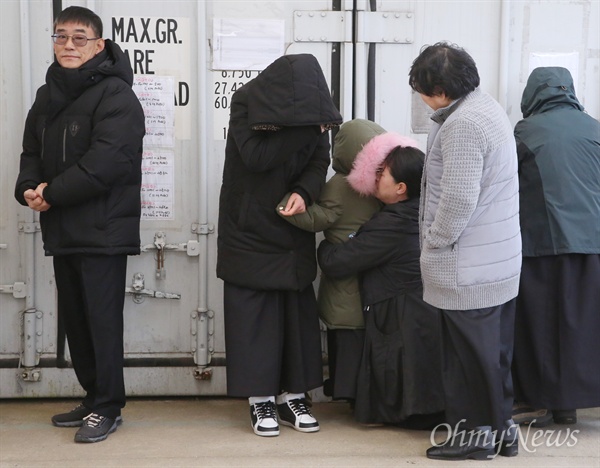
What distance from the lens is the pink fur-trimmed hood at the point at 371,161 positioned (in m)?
4.00

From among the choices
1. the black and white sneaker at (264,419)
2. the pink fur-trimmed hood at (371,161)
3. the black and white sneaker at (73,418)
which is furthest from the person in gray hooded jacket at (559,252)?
the black and white sneaker at (73,418)

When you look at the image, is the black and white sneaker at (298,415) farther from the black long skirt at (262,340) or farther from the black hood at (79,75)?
the black hood at (79,75)

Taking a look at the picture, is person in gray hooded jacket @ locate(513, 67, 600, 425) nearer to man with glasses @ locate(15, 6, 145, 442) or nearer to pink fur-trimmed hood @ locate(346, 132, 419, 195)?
pink fur-trimmed hood @ locate(346, 132, 419, 195)

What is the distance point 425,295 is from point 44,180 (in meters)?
1.73

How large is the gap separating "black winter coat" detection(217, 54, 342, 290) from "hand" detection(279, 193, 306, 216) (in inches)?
1.8

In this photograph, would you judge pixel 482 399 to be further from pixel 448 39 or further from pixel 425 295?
pixel 448 39

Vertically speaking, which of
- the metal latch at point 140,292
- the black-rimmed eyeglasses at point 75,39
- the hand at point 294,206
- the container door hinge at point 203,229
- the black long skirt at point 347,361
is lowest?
the black long skirt at point 347,361

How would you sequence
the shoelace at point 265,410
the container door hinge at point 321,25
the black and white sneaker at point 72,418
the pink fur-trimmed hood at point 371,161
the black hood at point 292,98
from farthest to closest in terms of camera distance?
1. the container door hinge at point 321,25
2. the black and white sneaker at point 72,418
3. the shoelace at point 265,410
4. the pink fur-trimmed hood at point 371,161
5. the black hood at point 292,98

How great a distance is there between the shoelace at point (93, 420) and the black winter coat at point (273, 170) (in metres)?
0.83

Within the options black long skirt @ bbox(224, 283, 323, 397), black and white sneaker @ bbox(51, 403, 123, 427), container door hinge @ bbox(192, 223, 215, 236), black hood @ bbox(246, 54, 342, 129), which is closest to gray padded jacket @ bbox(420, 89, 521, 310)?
black hood @ bbox(246, 54, 342, 129)

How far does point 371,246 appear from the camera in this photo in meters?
4.05

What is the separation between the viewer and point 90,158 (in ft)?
12.5

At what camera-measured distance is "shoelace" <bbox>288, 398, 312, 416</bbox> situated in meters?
4.18

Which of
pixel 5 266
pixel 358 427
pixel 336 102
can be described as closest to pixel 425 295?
pixel 358 427
